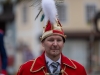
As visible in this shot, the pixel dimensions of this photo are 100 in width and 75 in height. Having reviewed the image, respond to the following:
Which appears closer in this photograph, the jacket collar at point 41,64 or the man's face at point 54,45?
the man's face at point 54,45

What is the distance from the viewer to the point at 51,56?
7.21 metres

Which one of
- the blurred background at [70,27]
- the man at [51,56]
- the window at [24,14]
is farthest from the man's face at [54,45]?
the window at [24,14]

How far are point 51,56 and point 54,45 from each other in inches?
7.2

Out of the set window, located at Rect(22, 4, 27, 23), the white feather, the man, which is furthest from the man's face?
window, located at Rect(22, 4, 27, 23)

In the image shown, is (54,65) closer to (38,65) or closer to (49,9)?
(38,65)

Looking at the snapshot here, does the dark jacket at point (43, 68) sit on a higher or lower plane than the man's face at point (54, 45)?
lower

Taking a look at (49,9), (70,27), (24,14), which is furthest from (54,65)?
(24,14)

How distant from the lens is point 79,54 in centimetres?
4197

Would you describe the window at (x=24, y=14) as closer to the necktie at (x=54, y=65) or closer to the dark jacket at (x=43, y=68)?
the dark jacket at (x=43, y=68)

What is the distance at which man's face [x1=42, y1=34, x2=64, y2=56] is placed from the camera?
7.11 metres

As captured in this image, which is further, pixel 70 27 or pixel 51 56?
pixel 70 27

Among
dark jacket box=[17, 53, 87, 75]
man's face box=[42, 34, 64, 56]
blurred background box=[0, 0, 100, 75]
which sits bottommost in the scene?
blurred background box=[0, 0, 100, 75]

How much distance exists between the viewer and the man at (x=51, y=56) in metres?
7.12

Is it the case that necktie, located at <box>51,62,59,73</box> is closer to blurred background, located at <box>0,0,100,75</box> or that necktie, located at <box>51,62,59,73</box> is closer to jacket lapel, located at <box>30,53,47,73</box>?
jacket lapel, located at <box>30,53,47,73</box>
